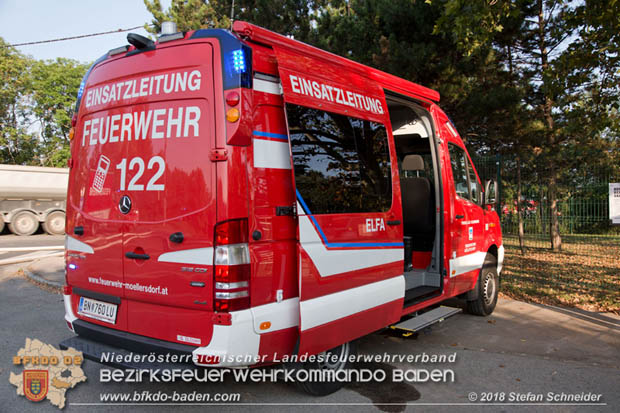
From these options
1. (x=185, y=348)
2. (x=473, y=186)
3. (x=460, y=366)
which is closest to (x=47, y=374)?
(x=185, y=348)

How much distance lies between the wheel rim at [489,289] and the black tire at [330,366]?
3127 millimetres

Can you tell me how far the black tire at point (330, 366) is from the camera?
141 inches

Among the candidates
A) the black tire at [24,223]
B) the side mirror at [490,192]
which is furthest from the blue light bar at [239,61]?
the black tire at [24,223]

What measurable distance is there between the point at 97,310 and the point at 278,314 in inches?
57.7

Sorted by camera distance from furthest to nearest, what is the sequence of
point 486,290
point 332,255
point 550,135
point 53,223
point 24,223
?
point 53,223
point 24,223
point 550,135
point 486,290
point 332,255

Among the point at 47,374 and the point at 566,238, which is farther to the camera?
the point at 566,238

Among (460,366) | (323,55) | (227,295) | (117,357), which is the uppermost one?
(323,55)

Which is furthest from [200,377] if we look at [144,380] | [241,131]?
[241,131]

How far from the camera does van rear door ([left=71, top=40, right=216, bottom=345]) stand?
3025 mm

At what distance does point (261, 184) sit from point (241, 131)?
38 centimetres

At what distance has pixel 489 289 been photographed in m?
6.47

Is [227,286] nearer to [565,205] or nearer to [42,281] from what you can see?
[42,281]

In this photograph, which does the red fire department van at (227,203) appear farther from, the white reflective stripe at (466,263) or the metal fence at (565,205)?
the metal fence at (565,205)

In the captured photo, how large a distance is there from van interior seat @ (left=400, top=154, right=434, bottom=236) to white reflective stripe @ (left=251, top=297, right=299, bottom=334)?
2838 millimetres
